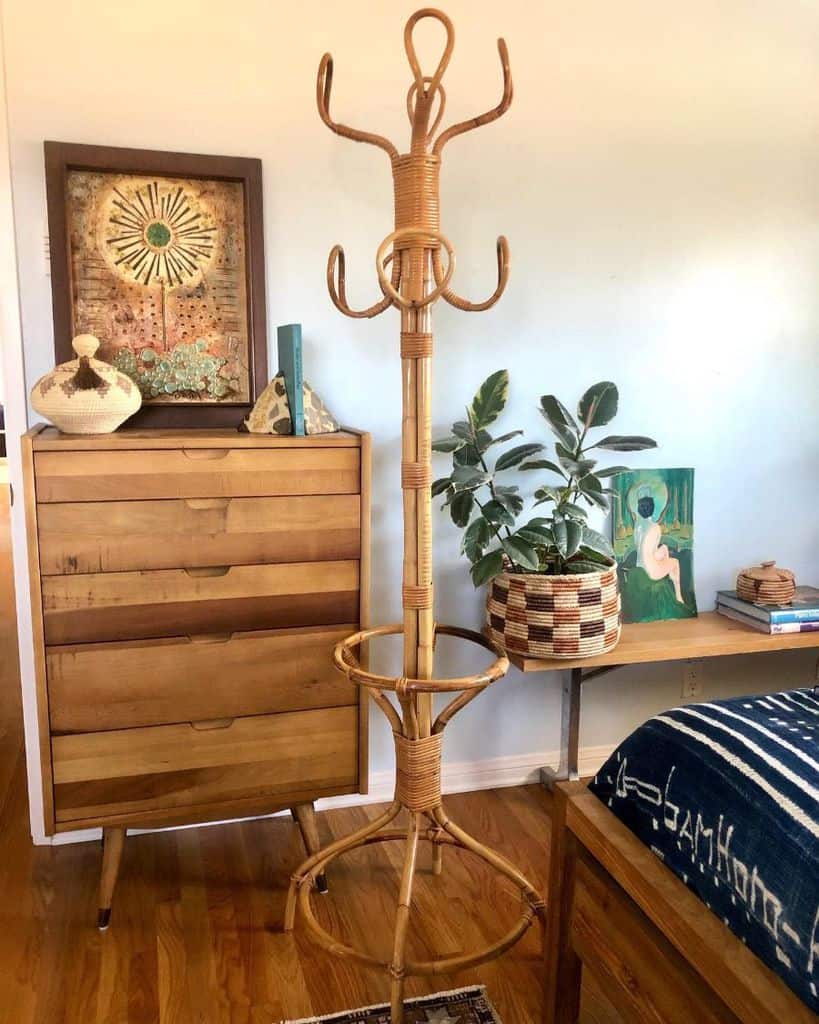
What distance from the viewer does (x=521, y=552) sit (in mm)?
2014

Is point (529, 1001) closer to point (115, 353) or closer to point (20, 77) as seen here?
point (115, 353)

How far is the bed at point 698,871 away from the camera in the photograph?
109 cm

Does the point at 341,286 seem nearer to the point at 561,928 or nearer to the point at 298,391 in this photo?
the point at 298,391

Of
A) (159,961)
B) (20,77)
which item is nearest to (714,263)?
(20,77)

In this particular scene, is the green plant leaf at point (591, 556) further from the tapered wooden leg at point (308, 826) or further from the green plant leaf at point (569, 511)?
the tapered wooden leg at point (308, 826)


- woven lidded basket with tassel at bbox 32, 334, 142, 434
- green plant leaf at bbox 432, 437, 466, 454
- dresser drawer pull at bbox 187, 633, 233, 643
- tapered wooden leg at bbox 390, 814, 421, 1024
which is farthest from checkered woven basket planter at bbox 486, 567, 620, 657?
woven lidded basket with tassel at bbox 32, 334, 142, 434

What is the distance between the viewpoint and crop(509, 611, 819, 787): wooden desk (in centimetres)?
226

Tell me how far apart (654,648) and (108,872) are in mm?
1397

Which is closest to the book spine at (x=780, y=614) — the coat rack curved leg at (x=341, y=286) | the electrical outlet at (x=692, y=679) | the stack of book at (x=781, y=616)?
the stack of book at (x=781, y=616)

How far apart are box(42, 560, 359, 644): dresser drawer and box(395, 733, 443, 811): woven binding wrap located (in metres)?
0.32

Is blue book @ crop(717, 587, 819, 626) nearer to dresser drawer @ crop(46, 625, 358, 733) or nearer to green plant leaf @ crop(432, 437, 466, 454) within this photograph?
green plant leaf @ crop(432, 437, 466, 454)

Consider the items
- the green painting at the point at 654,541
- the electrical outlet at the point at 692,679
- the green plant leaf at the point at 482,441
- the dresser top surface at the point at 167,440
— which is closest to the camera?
the dresser top surface at the point at 167,440

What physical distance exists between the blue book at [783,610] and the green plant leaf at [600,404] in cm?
70

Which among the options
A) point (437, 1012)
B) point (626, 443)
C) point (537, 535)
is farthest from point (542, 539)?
point (437, 1012)
